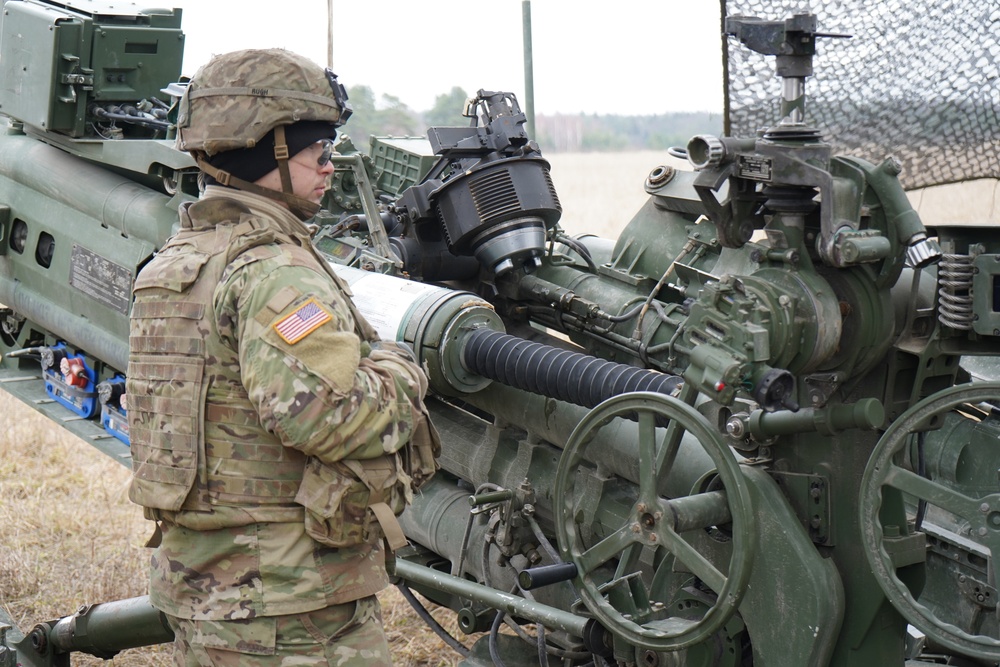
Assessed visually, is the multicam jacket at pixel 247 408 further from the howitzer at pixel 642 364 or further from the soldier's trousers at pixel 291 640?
the howitzer at pixel 642 364

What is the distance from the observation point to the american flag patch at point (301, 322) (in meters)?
2.73

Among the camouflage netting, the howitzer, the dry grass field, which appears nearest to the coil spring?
the howitzer

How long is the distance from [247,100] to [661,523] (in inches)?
61.2

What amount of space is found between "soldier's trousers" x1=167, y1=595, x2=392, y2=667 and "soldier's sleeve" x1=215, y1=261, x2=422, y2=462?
0.40 meters

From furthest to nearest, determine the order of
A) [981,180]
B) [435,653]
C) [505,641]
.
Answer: [435,653]
[505,641]
[981,180]

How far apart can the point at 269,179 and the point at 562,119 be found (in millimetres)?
32607

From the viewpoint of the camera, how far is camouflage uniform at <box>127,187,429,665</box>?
282 centimetres

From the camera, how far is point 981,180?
3.72 m

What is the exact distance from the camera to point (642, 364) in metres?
4.73

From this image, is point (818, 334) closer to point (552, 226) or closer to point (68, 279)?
point (552, 226)

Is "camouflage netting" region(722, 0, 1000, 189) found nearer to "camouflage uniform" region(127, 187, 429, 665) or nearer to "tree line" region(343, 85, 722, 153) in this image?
"camouflage uniform" region(127, 187, 429, 665)

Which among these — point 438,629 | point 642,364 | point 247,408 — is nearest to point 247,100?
point 247,408

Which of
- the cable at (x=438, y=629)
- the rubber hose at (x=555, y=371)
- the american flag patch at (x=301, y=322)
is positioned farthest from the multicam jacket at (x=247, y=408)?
the cable at (x=438, y=629)

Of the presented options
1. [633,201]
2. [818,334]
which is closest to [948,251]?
[818,334]
